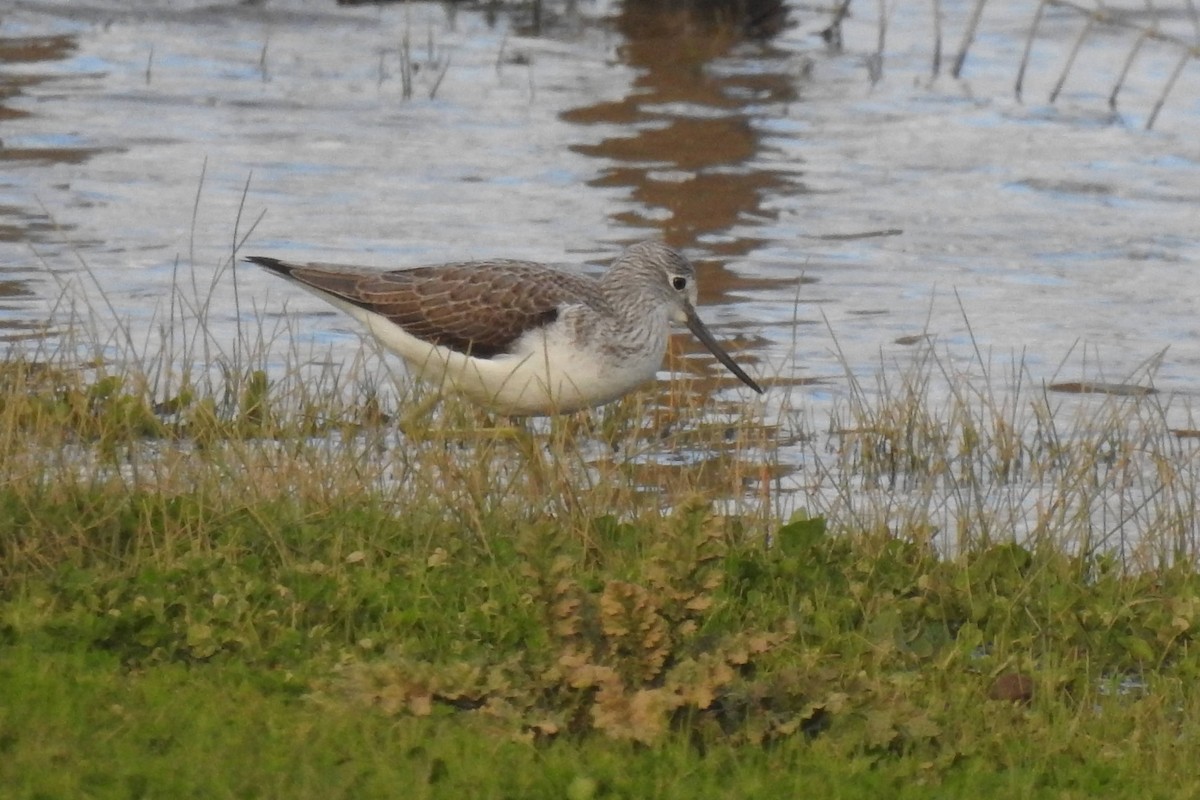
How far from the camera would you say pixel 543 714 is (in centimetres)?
530

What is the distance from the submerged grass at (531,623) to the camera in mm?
5082

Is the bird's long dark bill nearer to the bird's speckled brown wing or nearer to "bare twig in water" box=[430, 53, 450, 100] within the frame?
the bird's speckled brown wing

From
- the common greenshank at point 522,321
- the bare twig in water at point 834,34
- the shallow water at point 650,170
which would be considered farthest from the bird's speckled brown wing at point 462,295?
the bare twig in water at point 834,34

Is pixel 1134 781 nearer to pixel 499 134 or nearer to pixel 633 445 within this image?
pixel 633 445

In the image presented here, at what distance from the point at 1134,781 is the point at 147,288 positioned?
754 centimetres

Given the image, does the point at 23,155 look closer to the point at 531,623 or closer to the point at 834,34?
the point at 834,34

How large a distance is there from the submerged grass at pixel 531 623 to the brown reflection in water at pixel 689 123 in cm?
501

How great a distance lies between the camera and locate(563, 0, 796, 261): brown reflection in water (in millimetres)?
13781

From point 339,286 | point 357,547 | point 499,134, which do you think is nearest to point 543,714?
point 357,547

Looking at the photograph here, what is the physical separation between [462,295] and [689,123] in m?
7.80

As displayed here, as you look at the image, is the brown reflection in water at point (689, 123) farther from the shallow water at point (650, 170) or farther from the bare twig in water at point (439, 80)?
the bare twig in water at point (439, 80)

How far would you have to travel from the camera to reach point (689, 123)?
1617cm

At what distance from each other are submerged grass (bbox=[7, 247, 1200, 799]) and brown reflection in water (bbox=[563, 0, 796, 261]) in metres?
5.01

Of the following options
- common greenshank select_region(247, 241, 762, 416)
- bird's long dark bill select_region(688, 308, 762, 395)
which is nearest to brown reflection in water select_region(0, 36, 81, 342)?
common greenshank select_region(247, 241, 762, 416)
